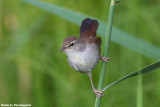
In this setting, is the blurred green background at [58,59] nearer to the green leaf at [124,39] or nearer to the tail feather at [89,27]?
the tail feather at [89,27]

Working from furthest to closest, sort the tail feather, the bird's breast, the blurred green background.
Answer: the blurred green background → the tail feather → the bird's breast

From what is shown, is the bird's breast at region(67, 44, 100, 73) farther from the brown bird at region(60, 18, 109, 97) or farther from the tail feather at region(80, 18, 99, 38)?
the tail feather at region(80, 18, 99, 38)

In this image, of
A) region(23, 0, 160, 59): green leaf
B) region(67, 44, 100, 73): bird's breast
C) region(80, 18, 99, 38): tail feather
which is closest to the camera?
region(23, 0, 160, 59): green leaf

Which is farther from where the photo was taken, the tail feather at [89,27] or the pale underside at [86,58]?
the tail feather at [89,27]

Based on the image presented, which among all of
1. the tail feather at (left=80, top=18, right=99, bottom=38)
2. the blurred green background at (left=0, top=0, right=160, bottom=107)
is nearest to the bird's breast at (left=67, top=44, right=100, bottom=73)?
the tail feather at (left=80, top=18, right=99, bottom=38)

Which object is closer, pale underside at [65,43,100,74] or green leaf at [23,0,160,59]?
green leaf at [23,0,160,59]

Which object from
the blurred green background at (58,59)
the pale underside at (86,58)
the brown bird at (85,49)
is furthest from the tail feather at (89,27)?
the blurred green background at (58,59)

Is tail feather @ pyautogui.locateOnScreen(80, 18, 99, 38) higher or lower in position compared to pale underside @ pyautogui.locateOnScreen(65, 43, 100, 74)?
higher
